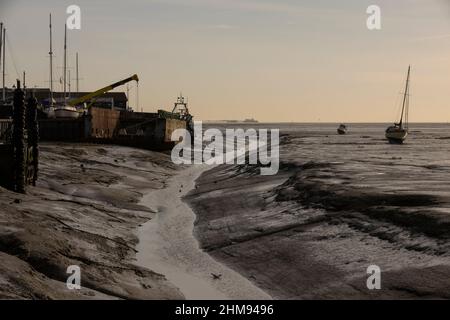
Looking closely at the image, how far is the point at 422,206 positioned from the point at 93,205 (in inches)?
459

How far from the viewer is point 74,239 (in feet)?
54.1

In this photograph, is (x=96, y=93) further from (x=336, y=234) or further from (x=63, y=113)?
(x=336, y=234)

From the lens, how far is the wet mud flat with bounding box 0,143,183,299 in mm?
12211

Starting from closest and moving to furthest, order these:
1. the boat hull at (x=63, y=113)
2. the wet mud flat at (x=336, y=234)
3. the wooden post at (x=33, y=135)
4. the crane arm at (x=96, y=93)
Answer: the wet mud flat at (x=336, y=234) → the wooden post at (x=33, y=135) → the boat hull at (x=63, y=113) → the crane arm at (x=96, y=93)

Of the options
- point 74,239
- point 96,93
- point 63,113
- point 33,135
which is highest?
point 96,93

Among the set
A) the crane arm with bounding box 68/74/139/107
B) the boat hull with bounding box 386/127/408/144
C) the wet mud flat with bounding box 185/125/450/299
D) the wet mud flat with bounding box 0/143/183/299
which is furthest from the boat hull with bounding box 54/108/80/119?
the boat hull with bounding box 386/127/408/144

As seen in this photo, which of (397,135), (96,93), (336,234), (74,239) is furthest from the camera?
(397,135)

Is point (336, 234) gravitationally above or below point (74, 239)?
above

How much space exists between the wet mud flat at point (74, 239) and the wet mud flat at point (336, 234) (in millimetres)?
2529

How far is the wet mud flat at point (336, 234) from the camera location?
12.8 m

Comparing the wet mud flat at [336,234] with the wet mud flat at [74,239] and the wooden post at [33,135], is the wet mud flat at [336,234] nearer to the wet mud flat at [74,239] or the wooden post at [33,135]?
the wet mud flat at [74,239]

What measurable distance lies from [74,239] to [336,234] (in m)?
6.90

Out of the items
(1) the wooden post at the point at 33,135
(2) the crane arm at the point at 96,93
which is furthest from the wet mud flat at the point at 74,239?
(2) the crane arm at the point at 96,93

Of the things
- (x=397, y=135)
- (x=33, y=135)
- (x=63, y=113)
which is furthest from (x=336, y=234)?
(x=397, y=135)
